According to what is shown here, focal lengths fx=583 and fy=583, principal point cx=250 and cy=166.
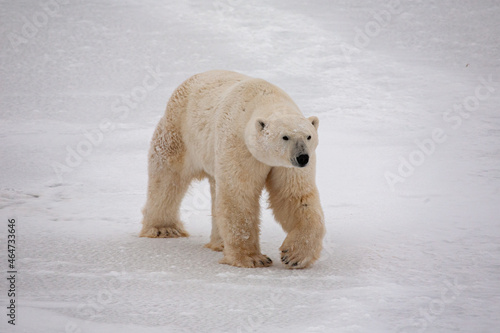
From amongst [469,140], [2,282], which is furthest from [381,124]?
[2,282]

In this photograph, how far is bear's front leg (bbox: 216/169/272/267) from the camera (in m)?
4.72

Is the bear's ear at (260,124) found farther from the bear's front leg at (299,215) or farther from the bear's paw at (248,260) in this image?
the bear's paw at (248,260)

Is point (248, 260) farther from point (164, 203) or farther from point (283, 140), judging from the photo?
point (164, 203)

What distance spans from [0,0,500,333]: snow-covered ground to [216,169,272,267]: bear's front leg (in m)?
0.19

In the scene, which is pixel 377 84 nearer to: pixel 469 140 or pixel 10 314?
pixel 469 140

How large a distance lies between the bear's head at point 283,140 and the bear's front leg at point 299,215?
28 cm

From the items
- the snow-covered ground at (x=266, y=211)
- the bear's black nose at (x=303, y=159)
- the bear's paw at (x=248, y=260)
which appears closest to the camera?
the snow-covered ground at (x=266, y=211)

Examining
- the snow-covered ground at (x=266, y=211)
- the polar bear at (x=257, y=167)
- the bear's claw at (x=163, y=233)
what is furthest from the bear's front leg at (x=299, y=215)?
the bear's claw at (x=163, y=233)

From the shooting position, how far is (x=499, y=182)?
7203 millimetres

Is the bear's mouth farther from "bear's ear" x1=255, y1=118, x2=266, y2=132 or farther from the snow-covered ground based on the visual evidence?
the snow-covered ground

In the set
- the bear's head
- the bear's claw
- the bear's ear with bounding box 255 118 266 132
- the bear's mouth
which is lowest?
the bear's claw

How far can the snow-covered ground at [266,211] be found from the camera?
3775 millimetres

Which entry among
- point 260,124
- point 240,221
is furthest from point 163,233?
point 260,124

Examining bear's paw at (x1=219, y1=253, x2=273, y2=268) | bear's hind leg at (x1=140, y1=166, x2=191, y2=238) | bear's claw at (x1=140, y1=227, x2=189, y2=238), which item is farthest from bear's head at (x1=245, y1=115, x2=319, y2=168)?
bear's claw at (x1=140, y1=227, x2=189, y2=238)
